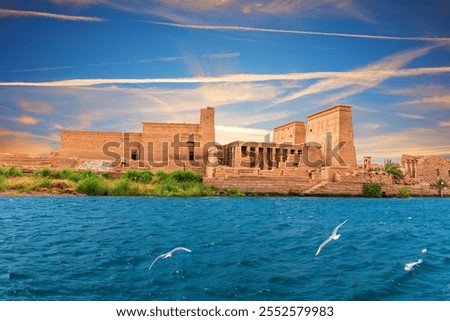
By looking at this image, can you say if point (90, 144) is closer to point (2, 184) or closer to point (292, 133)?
point (2, 184)

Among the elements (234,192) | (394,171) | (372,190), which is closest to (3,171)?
(234,192)


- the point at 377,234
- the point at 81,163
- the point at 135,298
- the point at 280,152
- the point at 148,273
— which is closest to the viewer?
the point at 135,298

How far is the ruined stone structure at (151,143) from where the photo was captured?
35.9 m

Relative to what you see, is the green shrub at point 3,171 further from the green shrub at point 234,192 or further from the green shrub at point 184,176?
the green shrub at point 234,192

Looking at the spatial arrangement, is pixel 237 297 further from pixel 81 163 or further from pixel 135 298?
pixel 81 163

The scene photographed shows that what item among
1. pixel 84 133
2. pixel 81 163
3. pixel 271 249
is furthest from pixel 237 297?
pixel 84 133

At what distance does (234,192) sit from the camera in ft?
97.1

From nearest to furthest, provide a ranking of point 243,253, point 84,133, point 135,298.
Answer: point 135,298
point 243,253
point 84,133

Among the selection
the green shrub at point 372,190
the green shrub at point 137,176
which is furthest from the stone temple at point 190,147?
the green shrub at point 372,190

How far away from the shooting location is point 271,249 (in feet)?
27.5

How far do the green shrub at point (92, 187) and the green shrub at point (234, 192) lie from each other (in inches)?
310

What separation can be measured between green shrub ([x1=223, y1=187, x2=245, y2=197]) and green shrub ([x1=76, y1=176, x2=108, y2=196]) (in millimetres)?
7884

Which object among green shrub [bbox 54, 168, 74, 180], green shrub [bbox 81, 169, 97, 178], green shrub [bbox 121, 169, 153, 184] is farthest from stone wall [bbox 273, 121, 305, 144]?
green shrub [bbox 54, 168, 74, 180]

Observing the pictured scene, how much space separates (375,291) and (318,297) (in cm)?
85
